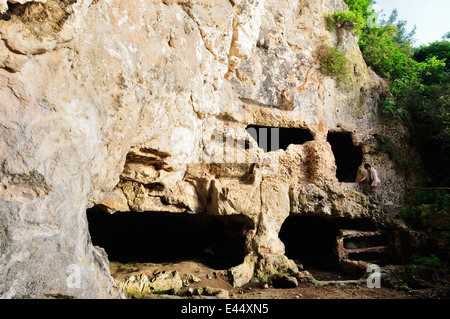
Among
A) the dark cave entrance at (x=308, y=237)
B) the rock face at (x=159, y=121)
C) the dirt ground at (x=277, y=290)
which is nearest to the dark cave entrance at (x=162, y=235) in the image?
the dirt ground at (x=277, y=290)

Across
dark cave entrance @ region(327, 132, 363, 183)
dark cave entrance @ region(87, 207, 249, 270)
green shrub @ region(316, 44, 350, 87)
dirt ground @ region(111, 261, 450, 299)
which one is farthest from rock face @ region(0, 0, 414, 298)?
dark cave entrance @ region(87, 207, 249, 270)

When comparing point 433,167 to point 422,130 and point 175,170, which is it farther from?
point 175,170

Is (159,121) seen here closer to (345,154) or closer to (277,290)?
(277,290)

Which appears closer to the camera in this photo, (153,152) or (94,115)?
(94,115)

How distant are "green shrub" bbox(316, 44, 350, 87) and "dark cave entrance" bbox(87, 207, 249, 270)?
5.21 metres

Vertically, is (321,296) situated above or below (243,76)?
below

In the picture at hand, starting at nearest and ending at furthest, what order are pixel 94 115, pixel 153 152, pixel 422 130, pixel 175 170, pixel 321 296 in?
pixel 94 115
pixel 153 152
pixel 321 296
pixel 175 170
pixel 422 130

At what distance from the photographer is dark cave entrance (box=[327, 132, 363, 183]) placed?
9.88m

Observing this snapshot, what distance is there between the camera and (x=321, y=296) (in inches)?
221

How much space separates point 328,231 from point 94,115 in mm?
8136

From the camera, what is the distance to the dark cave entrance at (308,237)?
9.09 meters
